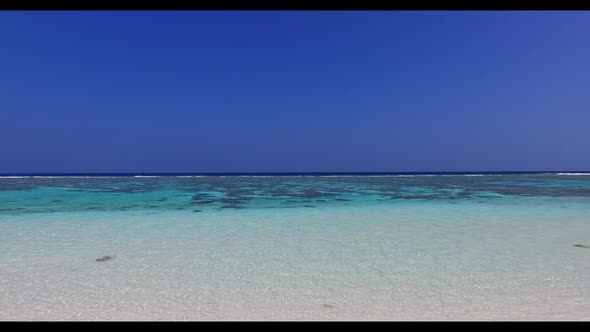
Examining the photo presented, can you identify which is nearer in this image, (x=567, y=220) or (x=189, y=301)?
(x=189, y=301)

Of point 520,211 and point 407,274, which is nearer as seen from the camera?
point 407,274

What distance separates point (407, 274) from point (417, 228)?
11.5 ft

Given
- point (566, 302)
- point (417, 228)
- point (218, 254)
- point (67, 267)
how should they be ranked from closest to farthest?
point (566, 302) < point (67, 267) < point (218, 254) < point (417, 228)

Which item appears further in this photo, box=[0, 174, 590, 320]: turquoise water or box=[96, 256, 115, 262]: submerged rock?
box=[96, 256, 115, 262]: submerged rock

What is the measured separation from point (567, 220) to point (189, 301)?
9303mm

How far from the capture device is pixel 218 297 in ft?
11.9

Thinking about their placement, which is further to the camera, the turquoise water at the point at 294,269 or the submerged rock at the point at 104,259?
the submerged rock at the point at 104,259

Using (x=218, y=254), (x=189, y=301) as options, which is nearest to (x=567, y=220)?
(x=218, y=254)

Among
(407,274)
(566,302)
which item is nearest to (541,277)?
(566,302)

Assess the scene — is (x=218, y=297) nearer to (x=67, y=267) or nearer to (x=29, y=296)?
(x=29, y=296)

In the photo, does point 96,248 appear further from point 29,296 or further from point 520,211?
point 520,211

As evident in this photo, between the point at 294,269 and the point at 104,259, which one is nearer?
the point at 294,269

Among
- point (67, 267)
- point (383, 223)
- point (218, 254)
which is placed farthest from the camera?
point (383, 223)

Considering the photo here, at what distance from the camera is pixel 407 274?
170 inches
